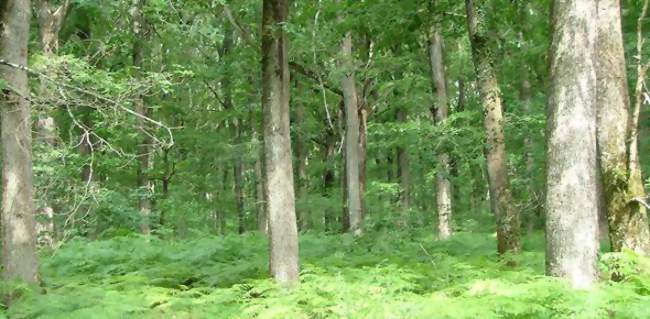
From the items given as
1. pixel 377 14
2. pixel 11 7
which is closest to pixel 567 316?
pixel 377 14

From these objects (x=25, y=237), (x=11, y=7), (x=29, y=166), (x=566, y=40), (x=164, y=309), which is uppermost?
(x=11, y=7)

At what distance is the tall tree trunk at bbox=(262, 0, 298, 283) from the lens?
870 centimetres

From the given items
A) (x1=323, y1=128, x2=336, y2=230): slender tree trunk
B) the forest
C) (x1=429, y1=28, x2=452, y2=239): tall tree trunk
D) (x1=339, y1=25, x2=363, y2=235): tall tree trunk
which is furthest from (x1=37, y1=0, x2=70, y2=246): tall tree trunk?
(x1=323, y1=128, x2=336, y2=230): slender tree trunk

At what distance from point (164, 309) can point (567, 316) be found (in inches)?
187

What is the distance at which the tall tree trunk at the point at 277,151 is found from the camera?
870 cm

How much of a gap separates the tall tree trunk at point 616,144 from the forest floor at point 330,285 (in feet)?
2.70

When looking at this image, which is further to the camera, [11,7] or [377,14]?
[377,14]

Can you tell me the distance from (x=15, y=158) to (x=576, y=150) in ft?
23.8

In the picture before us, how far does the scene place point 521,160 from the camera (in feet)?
73.5

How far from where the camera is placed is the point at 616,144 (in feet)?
23.9

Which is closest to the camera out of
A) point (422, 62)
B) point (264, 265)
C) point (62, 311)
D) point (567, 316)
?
point (567, 316)

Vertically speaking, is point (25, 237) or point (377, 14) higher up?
point (377, 14)

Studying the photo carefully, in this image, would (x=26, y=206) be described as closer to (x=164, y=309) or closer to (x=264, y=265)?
(x=164, y=309)

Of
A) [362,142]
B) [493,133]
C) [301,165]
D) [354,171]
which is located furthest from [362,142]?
[301,165]
